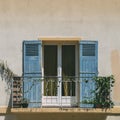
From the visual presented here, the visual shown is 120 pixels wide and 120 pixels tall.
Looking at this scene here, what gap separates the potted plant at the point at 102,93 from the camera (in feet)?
53.7

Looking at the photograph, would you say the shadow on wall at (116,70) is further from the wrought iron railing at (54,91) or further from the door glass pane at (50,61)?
the door glass pane at (50,61)

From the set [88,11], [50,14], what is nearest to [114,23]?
[88,11]

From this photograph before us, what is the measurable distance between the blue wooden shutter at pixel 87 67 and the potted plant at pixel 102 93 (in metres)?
0.24

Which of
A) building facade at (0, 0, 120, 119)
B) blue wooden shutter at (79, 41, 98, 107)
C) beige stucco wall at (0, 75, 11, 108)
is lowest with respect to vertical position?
beige stucco wall at (0, 75, 11, 108)

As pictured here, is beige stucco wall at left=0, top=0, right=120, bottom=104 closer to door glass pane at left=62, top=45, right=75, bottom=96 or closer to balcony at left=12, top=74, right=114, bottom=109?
door glass pane at left=62, top=45, right=75, bottom=96

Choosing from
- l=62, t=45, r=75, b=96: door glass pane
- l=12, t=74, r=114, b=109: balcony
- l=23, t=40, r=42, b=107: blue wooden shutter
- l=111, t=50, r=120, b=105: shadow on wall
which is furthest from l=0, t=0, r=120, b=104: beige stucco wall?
l=12, t=74, r=114, b=109: balcony

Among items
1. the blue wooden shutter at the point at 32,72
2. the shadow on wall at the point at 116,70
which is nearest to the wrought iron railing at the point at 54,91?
the blue wooden shutter at the point at 32,72

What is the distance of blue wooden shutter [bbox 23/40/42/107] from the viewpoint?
16578 millimetres

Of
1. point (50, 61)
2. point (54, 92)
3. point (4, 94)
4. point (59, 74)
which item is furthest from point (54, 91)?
point (4, 94)

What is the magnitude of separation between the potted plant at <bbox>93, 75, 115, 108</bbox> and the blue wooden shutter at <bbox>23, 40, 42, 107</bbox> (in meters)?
1.73

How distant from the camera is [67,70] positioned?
17.3 metres

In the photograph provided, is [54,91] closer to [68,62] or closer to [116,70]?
[68,62]

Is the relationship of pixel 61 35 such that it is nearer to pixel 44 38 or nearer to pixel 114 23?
pixel 44 38

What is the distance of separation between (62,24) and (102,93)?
8.19 ft
